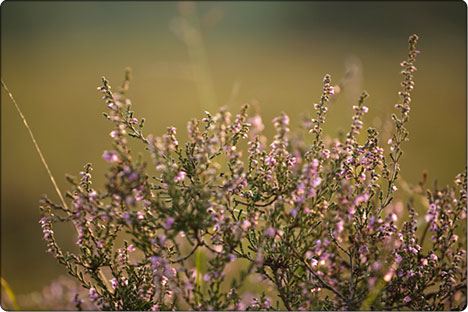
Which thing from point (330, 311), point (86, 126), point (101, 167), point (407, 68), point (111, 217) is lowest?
point (330, 311)

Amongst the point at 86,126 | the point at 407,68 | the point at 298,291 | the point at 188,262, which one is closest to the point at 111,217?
the point at 298,291

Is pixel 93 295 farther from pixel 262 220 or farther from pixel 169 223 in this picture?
pixel 262 220

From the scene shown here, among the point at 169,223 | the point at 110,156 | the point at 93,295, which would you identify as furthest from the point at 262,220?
the point at 93,295

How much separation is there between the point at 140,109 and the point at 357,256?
9064mm

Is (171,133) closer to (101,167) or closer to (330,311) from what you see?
(330,311)

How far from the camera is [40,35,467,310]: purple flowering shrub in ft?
4.74

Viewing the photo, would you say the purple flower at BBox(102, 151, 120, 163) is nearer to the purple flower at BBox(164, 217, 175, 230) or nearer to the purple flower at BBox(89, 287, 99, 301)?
the purple flower at BBox(164, 217, 175, 230)

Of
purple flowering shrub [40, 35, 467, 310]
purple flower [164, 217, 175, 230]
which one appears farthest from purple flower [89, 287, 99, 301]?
purple flower [164, 217, 175, 230]

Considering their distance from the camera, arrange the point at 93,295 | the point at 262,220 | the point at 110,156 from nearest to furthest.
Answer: the point at 110,156
the point at 262,220
the point at 93,295

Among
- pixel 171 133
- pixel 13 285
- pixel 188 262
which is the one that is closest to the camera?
pixel 171 133

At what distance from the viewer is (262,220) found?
1578mm

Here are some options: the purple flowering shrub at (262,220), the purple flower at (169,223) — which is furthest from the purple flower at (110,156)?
the purple flower at (169,223)

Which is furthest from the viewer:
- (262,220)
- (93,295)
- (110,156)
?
(93,295)

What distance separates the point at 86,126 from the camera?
9.80 metres
